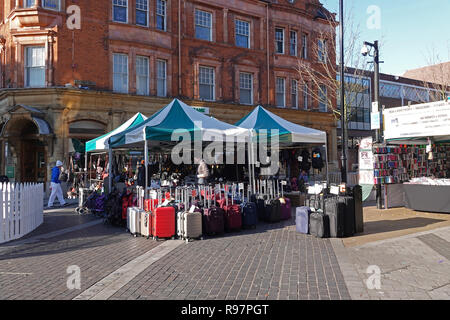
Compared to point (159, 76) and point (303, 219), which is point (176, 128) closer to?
point (303, 219)

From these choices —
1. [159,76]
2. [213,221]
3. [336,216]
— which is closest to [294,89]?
[159,76]

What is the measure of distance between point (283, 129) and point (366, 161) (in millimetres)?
3079

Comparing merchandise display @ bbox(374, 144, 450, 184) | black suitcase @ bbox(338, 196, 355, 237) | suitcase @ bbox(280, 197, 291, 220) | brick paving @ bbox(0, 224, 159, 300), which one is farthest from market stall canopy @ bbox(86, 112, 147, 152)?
merchandise display @ bbox(374, 144, 450, 184)

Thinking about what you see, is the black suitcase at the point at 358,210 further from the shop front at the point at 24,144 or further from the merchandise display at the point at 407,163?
the shop front at the point at 24,144

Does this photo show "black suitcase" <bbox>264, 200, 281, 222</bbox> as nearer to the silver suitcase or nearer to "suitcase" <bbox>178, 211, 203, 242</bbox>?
"suitcase" <bbox>178, 211, 203, 242</bbox>

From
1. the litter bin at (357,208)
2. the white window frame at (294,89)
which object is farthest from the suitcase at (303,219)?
the white window frame at (294,89)

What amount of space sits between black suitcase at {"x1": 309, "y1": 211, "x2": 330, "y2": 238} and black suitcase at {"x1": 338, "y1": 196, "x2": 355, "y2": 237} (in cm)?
45

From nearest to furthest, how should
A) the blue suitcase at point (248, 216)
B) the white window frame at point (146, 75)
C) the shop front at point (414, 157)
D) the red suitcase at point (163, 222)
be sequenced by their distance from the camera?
1. the red suitcase at point (163, 222)
2. the blue suitcase at point (248, 216)
3. the shop front at point (414, 157)
4. the white window frame at point (146, 75)

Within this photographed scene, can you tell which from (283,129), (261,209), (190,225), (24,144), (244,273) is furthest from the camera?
(24,144)

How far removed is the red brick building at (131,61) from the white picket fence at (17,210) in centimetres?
904

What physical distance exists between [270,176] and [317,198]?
6009 millimetres

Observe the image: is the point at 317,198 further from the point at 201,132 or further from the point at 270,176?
the point at 270,176

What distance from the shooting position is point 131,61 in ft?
65.3

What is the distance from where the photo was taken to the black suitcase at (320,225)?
8.02 metres
